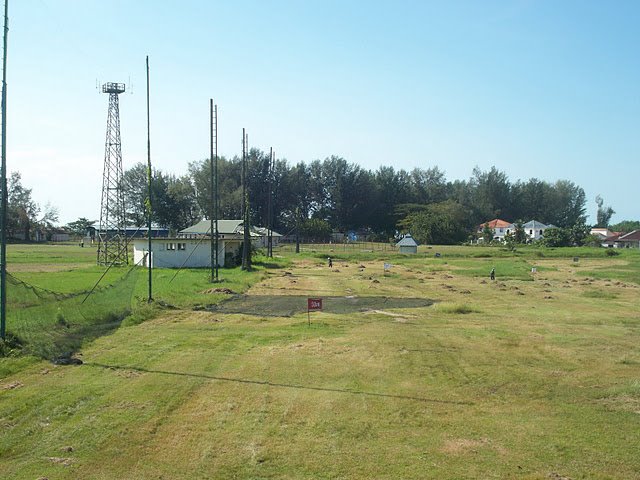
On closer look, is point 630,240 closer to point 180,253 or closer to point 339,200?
point 339,200

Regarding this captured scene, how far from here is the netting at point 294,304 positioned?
2668 centimetres

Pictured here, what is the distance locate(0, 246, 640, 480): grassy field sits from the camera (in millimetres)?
8539

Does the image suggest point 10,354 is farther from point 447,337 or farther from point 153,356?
point 447,337

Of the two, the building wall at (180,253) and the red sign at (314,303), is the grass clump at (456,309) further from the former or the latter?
the building wall at (180,253)

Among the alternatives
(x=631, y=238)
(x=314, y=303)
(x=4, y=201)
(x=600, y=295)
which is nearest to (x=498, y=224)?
(x=631, y=238)

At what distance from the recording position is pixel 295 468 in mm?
8281

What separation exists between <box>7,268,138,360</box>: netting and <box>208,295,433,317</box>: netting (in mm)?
5066

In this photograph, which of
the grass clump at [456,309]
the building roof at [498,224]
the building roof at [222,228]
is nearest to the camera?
the grass clump at [456,309]

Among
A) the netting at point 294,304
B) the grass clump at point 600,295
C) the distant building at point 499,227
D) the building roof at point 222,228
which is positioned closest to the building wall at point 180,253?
the netting at point 294,304

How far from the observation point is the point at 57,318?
19.5m

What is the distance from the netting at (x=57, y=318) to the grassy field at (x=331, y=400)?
0.67 m

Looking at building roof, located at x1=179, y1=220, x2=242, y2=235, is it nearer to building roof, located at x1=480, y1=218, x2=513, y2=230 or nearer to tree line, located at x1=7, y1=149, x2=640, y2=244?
tree line, located at x1=7, y1=149, x2=640, y2=244

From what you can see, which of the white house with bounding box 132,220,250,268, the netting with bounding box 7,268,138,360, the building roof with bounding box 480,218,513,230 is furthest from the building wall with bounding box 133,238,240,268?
the building roof with bounding box 480,218,513,230

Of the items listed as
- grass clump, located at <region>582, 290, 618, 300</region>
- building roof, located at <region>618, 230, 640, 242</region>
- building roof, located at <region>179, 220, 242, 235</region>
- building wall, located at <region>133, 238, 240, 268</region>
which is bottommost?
grass clump, located at <region>582, 290, 618, 300</region>
